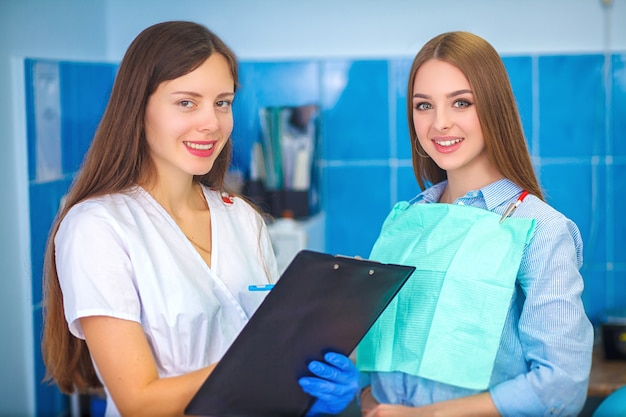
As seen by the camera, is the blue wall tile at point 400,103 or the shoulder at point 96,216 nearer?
the shoulder at point 96,216

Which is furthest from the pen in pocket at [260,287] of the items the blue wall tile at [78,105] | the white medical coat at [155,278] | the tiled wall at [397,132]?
the tiled wall at [397,132]

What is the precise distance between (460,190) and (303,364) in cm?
49

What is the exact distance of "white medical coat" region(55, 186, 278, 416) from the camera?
4.40 ft

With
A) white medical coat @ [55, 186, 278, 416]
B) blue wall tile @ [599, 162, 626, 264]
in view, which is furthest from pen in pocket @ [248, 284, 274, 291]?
blue wall tile @ [599, 162, 626, 264]

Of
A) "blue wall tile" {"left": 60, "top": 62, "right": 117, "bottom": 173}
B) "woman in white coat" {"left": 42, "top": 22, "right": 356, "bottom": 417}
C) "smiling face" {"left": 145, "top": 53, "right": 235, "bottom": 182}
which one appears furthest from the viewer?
"blue wall tile" {"left": 60, "top": 62, "right": 117, "bottom": 173}

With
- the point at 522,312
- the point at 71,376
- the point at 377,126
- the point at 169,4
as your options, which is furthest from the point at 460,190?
the point at 169,4

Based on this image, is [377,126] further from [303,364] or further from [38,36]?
[303,364]

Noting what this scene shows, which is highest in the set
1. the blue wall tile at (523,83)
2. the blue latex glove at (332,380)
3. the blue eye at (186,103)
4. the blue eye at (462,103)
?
the blue wall tile at (523,83)

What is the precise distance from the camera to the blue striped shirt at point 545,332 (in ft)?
4.42

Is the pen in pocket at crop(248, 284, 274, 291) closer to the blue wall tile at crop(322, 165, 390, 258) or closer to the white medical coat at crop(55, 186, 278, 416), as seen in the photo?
the white medical coat at crop(55, 186, 278, 416)

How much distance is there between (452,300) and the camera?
4.81 feet

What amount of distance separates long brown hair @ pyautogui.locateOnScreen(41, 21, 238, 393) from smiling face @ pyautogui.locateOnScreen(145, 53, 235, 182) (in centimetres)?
2

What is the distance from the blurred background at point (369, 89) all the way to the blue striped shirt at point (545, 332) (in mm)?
1400

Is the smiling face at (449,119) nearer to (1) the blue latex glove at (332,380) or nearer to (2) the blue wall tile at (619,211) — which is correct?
(1) the blue latex glove at (332,380)
